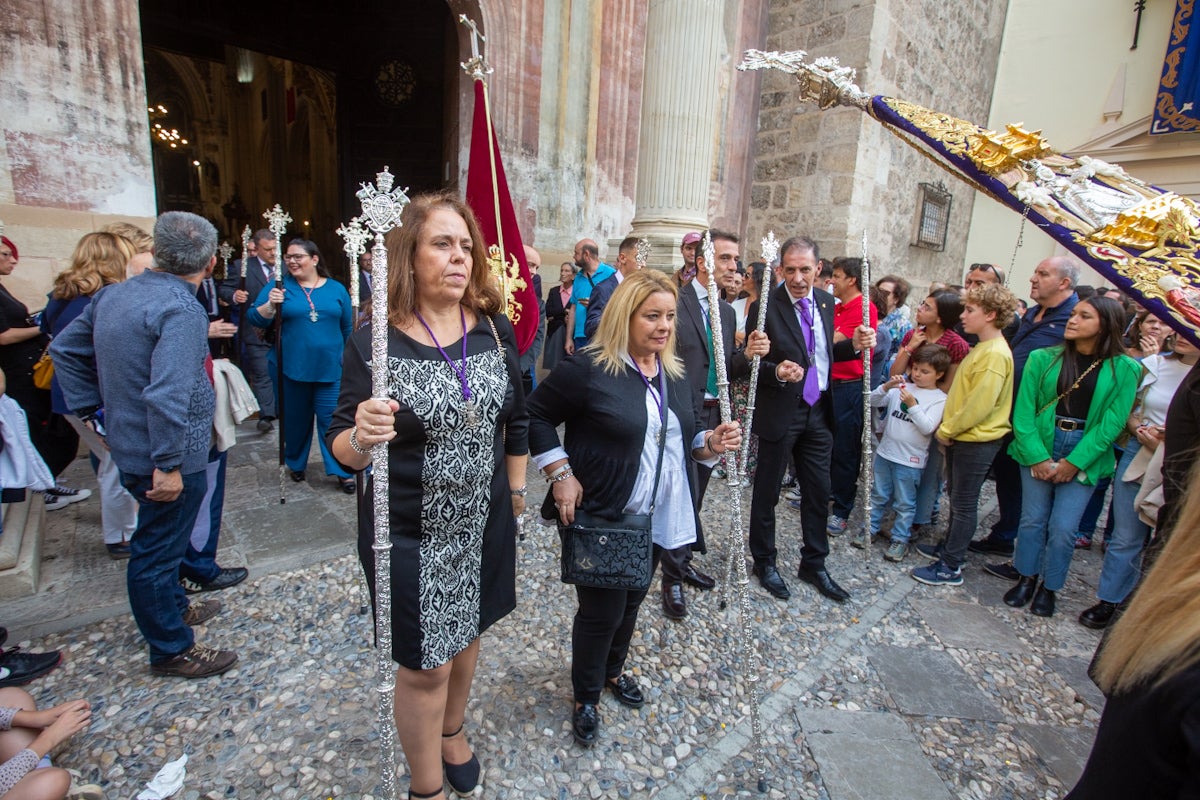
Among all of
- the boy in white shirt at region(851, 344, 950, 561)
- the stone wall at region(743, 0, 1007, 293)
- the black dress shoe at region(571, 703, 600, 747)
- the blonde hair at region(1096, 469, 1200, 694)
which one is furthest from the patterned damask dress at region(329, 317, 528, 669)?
the stone wall at region(743, 0, 1007, 293)

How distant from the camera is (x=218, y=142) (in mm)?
A: 19797

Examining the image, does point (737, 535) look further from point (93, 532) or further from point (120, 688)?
point (93, 532)

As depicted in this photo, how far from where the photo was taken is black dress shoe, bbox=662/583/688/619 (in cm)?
333

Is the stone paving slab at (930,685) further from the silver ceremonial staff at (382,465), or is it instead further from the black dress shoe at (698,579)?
the silver ceremonial staff at (382,465)

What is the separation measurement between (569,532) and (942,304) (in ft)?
12.0

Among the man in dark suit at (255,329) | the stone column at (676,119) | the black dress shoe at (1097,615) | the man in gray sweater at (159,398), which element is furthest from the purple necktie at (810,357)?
the man in dark suit at (255,329)

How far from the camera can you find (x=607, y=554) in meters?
2.20

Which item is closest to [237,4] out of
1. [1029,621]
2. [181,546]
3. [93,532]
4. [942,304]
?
[93,532]

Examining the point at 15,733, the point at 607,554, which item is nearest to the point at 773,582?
the point at 607,554

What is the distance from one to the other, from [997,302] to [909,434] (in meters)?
1.08

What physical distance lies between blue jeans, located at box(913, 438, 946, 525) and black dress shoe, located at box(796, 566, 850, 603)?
4.16 ft

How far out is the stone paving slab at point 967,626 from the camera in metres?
3.38

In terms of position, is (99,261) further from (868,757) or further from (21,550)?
(868,757)

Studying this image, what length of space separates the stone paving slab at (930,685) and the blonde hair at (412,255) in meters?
2.72
